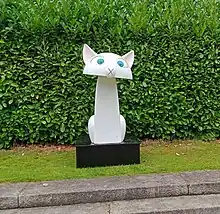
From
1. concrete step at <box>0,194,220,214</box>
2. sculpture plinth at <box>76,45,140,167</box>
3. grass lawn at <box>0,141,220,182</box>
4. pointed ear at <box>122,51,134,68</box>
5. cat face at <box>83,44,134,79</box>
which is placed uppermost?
pointed ear at <box>122,51,134,68</box>

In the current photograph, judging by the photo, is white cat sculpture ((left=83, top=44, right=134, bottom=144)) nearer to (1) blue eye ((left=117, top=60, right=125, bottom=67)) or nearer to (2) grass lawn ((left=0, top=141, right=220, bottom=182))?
(1) blue eye ((left=117, top=60, right=125, bottom=67))

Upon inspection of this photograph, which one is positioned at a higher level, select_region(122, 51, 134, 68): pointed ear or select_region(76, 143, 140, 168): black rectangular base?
select_region(122, 51, 134, 68): pointed ear

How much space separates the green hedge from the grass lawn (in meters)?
0.32

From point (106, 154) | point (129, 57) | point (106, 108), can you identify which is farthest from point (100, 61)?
point (106, 154)

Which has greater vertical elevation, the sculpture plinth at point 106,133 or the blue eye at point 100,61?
the blue eye at point 100,61

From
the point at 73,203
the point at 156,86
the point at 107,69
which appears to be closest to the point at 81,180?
the point at 73,203

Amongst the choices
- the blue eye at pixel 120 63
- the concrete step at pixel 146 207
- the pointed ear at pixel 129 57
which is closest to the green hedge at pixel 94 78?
the pointed ear at pixel 129 57

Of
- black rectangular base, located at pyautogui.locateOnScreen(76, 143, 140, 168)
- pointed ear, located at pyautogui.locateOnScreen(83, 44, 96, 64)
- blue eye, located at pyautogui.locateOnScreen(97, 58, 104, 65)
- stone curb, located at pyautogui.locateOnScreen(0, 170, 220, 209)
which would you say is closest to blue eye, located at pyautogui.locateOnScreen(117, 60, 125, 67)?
blue eye, located at pyautogui.locateOnScreen(97, 58, 104, 65)

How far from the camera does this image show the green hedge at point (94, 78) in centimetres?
575

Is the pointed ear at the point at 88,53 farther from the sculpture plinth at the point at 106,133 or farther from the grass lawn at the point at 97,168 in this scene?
the grass lawn at the point at 97,168

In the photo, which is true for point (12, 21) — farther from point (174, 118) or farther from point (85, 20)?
point (174, 118)

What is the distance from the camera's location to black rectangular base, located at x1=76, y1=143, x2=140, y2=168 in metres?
4.68

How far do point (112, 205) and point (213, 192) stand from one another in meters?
1.13

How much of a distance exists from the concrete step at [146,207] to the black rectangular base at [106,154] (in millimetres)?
930
